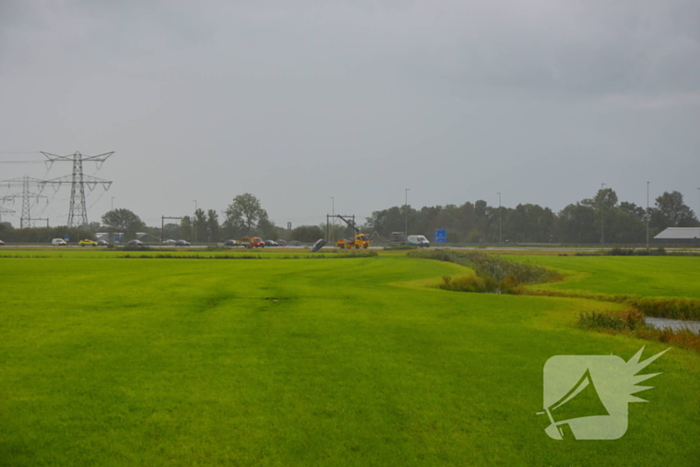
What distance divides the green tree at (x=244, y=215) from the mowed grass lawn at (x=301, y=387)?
9653 centimetres

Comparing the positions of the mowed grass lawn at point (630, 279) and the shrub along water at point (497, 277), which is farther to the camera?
the shrub along water at point (497, 277)

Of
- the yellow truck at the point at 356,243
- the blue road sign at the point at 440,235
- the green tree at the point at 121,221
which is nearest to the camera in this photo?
the yellow truck at the point at 356,243

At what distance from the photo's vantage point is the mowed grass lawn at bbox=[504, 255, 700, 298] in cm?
2189

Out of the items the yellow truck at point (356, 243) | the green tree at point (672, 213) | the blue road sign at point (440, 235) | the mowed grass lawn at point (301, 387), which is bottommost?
the mowed grass lawn at point (301, 387)

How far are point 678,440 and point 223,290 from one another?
15.0 meters

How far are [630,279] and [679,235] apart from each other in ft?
237

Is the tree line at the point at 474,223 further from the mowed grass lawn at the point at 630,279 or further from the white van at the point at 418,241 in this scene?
the mowed grass lawn at the point at 630,279

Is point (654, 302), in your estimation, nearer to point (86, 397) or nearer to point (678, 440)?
point (678, 440)

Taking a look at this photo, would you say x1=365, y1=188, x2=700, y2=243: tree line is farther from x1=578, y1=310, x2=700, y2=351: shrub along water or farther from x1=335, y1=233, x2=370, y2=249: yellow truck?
x1=578, y1=310, x2=700, y2=351: shrub along water

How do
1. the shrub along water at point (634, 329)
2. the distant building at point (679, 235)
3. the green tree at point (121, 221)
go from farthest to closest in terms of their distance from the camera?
the green tree at point (121, 221)
the distant building at point (679, 235)
the shrub along water at point (634, 329)

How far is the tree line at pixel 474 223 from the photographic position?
93.4 meters

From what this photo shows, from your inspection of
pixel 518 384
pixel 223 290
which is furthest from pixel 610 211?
pixel 518 384

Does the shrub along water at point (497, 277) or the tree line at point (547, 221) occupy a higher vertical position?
the tree line at point (547, 221)

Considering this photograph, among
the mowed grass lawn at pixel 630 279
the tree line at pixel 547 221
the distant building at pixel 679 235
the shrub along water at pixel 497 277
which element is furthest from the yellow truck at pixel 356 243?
the distant building at pixel 679 235
